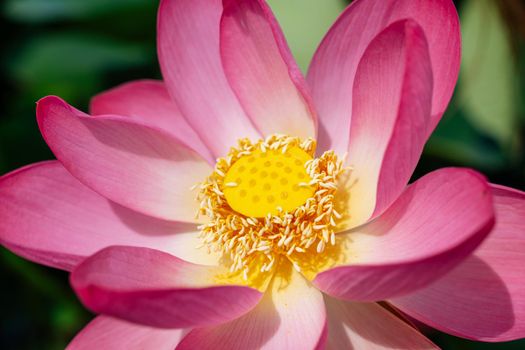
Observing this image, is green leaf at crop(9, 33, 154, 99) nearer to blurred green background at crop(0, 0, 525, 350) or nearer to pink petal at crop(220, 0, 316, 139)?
blurred green background at crop(0, 0, 525, 350)

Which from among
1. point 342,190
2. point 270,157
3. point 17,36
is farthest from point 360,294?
point 17,36

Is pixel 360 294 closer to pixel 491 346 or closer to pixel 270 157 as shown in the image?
pixel 270 157

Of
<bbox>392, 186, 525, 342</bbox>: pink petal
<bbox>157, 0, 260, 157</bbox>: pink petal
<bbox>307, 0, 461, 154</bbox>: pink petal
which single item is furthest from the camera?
<bbox>157, 0, 260, 157</bbox>: pink petal

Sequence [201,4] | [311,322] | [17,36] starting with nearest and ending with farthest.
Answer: [311,322], [201,4], [17,36]

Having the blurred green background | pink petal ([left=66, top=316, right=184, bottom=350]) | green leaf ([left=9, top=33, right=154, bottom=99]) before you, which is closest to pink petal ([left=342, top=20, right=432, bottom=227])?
pink petal ([left=66, top=316, right=184, bottom=350])

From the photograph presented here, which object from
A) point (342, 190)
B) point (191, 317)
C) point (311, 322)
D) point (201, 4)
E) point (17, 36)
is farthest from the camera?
point (17, 36)

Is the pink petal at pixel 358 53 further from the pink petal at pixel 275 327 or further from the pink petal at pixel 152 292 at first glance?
the pink petal at pixel 152 292
